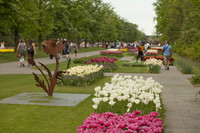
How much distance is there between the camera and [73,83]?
1170 cm

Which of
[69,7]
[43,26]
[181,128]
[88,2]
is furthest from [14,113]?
[88,2]

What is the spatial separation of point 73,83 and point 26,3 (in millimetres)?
22847

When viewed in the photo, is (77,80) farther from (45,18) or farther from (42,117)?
(45,18)

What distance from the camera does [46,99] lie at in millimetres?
8672

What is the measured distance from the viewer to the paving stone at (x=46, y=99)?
8125mm

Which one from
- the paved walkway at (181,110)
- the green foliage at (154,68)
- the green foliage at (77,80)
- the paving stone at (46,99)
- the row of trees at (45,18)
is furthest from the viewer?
the row of trees at (45,18)

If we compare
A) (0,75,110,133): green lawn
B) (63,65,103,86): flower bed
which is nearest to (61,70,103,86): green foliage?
Answer: (63,65,103,86): flower bed

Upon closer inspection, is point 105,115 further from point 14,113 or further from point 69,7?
point 69,7

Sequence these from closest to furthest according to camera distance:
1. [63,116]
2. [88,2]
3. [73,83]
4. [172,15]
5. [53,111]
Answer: [63,116]
[53,111]
[73,83]
[172,15]
[88,2]

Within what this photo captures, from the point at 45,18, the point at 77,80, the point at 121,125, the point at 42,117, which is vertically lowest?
the point at 42,117

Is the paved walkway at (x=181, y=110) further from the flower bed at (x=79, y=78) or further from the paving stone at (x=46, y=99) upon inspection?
the flower bed at (x=79, y=78)

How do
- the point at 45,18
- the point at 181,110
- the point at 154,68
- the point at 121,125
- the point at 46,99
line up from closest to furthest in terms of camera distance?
the point at 121,125 → the point at 181,110 → the point at 46,99 → the point at 154,68 → the point at 45,18

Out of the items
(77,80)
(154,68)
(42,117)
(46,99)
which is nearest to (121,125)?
(42,117)

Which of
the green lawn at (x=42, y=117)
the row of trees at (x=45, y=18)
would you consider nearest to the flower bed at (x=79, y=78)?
the green lawn at (x=42, y=117)
